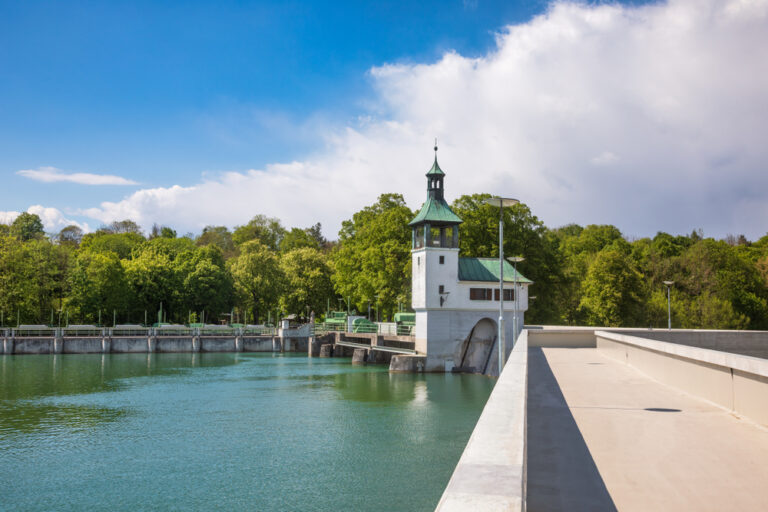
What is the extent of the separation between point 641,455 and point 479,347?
40.7 m

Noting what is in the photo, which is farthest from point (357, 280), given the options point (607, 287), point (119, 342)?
point (119, 342)

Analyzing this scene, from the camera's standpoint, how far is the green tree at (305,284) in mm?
79062

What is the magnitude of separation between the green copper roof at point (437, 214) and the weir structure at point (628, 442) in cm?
3116

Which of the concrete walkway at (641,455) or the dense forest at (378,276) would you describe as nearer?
the concrete walkway at (641,455)

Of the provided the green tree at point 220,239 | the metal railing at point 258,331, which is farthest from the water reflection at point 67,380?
the green tree at point 220,239

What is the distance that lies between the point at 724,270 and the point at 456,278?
38.1 metres

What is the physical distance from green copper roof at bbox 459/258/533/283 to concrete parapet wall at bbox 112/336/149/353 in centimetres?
3843

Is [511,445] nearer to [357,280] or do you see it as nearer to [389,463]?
[389,463]

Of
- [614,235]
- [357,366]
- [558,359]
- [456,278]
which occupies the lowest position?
[357,366]

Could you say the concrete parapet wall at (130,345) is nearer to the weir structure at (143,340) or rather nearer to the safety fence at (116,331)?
the weir structure at (143,340)

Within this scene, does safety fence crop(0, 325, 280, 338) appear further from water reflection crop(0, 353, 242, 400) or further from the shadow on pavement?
the shadow on pavement

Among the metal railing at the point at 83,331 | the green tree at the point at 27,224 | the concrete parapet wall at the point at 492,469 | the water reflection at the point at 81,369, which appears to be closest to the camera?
the concrete parapet wall at the point at 492,469

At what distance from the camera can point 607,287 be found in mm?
58500

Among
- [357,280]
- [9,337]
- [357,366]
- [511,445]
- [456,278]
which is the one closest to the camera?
[511,445]
